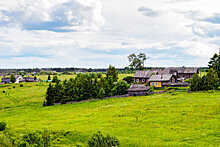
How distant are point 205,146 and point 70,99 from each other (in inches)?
1932

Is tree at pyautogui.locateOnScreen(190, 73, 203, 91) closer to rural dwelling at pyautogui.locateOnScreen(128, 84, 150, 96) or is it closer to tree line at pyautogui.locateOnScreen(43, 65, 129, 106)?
rural dwelling at pyautogui.locateOnScreen(128, 84, 150, 96)

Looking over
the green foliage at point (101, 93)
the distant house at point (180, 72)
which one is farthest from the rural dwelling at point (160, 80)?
the distant house at point (180, 72)

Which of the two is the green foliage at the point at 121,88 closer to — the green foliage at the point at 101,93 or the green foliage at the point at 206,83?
the green foliage at the point at 101,93

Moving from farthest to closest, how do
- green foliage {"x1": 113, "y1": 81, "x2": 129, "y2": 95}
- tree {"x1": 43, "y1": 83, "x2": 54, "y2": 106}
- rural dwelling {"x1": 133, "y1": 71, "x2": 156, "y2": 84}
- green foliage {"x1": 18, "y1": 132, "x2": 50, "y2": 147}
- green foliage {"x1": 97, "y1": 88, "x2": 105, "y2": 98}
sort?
rural dwelling {"x1": 133, "y1": 71, "x2": 156, "y2": 84} < green foliage {"x1": 113, "y1": 81, "x2": 129, "y2": 95} < tree {"x1": 43, "y1": 83, "x2": 54, "y2": 106} < green foliage {"x1": 97, "y1": 88, "x2": 105, "y2": 98} < green foliage {"x1": 18, "y1": 132, "x2": 50, "y2": 147}

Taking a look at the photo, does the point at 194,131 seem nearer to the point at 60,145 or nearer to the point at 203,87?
the point at 60,145

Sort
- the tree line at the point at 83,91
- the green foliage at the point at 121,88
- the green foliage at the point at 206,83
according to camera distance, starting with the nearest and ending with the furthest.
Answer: the green foliage at the point at 206,83 → the green foliage at the point at 121,88 → the tree line at the point at 83,91

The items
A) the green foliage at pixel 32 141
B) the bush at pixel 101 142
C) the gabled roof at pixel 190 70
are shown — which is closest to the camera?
the bush at pixel 101 142

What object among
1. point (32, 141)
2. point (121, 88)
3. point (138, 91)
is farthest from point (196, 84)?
point (32, 141)

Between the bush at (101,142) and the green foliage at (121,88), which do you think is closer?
the bush at (101,142)

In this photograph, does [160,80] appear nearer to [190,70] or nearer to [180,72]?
[180,72]

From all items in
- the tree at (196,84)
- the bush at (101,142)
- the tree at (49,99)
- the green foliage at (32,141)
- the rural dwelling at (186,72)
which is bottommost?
the tree at (49,99)

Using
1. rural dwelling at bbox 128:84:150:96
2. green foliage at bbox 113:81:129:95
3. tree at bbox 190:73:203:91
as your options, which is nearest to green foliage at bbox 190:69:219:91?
tree at bbox 190:73:203:91

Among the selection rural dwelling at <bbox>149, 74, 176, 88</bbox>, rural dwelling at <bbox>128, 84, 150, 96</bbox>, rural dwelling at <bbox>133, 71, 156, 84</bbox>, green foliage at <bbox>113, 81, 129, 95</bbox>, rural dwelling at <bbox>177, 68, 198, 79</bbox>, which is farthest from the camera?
rural dwelling at <bbox>177, 68, 198, 79</bbox>

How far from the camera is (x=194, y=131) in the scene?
2458 centimetres
